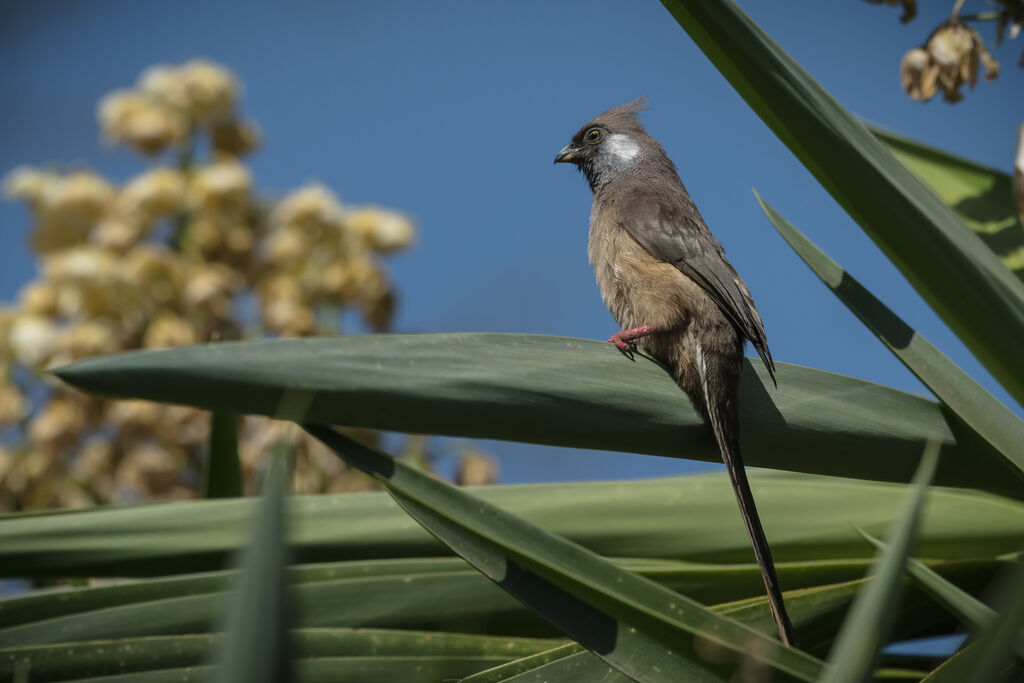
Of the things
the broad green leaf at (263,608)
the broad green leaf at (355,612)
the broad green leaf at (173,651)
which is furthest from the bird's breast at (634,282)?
the broad green leaf at (263,608)

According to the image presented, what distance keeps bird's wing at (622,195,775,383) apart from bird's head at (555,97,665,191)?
1.26 ft

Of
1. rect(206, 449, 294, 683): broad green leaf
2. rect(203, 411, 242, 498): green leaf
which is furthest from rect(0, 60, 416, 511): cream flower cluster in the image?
rect(206, 449, 294, 683): broad green leaf

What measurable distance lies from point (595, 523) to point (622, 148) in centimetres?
115

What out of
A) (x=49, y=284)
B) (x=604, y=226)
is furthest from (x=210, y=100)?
(x=604, y=226)

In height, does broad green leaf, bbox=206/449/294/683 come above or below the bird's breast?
below

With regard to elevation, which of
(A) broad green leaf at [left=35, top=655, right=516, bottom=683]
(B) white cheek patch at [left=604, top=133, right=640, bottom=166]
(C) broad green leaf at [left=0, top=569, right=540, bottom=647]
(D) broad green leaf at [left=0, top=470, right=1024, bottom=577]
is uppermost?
(B) white cheek patch at [left=604, top=133, right=640, bottom=166]

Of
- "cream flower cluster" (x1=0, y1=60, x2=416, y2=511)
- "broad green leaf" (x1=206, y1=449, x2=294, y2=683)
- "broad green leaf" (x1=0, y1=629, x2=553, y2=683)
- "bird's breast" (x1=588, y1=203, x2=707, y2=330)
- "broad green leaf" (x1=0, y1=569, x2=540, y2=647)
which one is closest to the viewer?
"broad green leaf" (x1=206, y1=449, x2=294, y2=683)

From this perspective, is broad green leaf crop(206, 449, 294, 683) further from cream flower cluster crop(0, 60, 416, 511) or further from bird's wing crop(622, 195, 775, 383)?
cream flower cluster crop(0, 60, 416, 511)

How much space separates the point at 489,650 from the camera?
5.29ft

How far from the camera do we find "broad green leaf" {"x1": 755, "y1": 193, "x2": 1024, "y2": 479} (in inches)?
51.4

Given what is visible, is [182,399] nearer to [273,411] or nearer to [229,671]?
[273,411]

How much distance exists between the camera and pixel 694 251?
6.18ft

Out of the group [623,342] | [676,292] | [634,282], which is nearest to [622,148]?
[634,282]

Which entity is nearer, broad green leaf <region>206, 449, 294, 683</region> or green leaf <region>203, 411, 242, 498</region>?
broad green leaf <region>206, 449, 294, 683</region>
